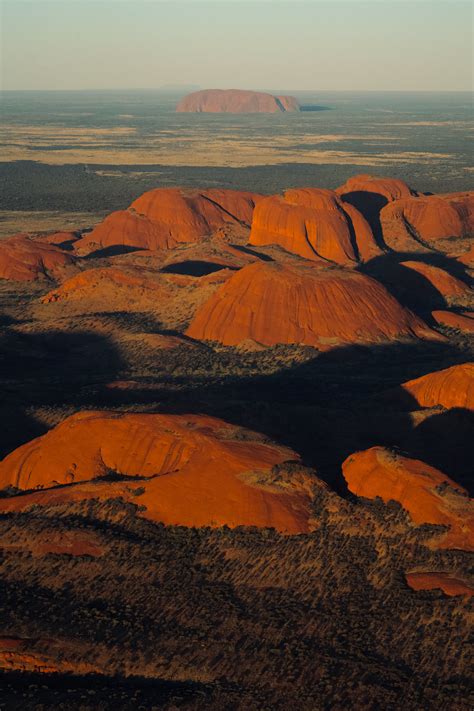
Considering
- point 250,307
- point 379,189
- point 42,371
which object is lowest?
point 42,371

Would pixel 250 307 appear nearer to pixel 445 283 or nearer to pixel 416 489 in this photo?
pixel 445 283

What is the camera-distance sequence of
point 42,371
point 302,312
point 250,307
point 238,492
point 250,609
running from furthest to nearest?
point 250,307 < point 302,312 < point 42,371 < point 238,492 < point 250,609

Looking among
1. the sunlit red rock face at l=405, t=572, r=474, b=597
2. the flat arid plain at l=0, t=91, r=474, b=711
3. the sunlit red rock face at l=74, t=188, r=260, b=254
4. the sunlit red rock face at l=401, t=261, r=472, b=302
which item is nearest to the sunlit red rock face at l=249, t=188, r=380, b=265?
the sunlit red rock face at l=74, t=188, r=260, b=254

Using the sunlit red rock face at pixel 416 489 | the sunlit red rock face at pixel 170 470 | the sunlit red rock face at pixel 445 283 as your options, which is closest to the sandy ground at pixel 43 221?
the sunlit red rock face at pixel 445 283

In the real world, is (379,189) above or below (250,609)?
above

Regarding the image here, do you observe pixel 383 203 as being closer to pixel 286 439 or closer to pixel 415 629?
pixel 286 439

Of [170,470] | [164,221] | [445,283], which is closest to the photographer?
[170,470]

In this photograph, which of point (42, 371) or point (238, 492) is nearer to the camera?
point (238, 492)

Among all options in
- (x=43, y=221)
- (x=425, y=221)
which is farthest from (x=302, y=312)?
(x=43, y=221)

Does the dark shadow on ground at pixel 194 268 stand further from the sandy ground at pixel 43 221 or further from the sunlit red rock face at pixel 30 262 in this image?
the sandy ground at pixel 43 221
